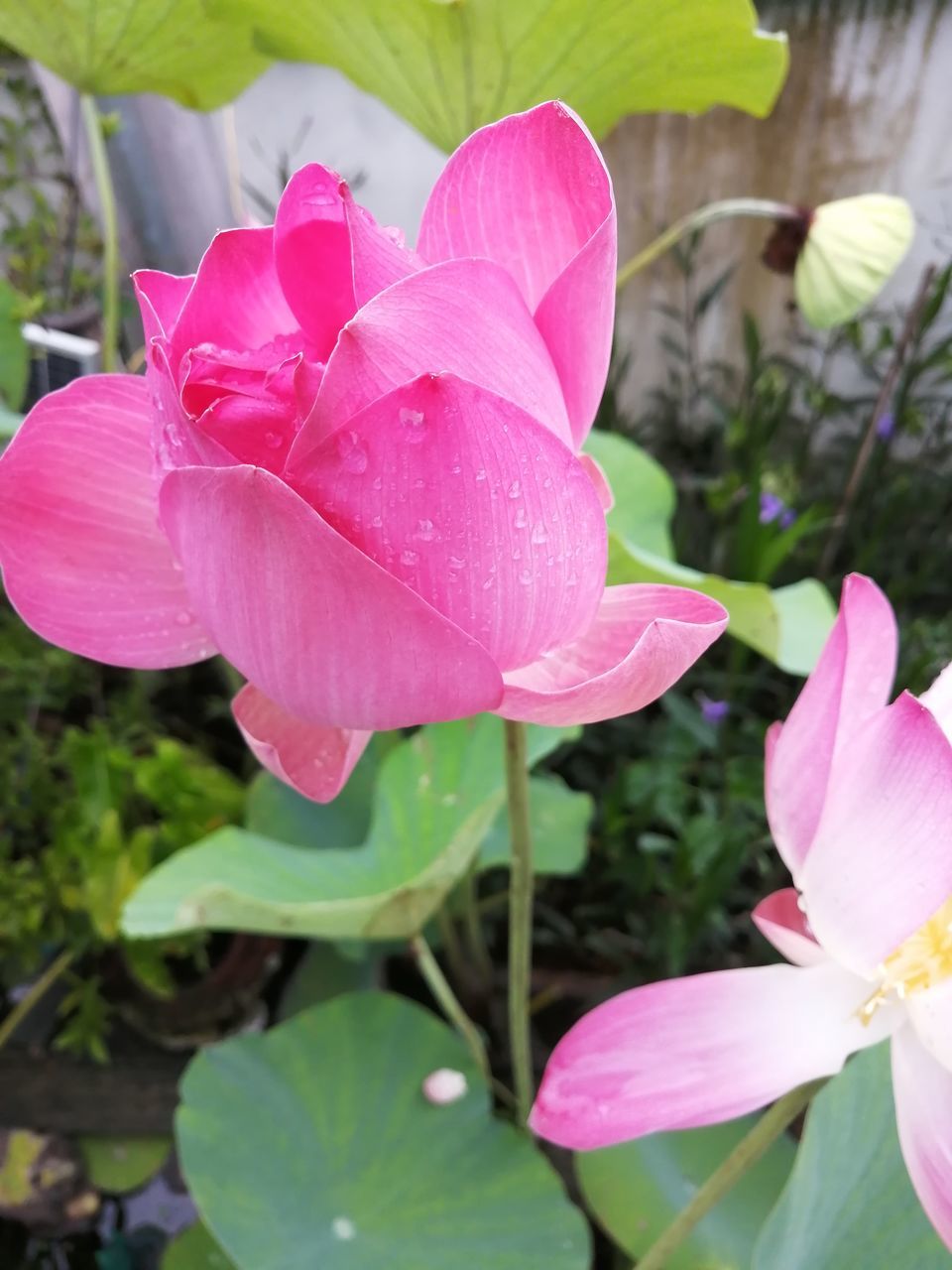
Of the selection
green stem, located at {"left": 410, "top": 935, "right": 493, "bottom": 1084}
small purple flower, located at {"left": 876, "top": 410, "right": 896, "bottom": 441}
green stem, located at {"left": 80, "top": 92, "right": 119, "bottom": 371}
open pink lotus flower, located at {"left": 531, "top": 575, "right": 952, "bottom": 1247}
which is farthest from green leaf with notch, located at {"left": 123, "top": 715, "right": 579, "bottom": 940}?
small purple flower, located at {"left": 876, "top": 410, "right": 896, "bottom": 441}

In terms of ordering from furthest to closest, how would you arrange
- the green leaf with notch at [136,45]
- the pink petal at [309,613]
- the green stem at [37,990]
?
1. the green stem at [37,990]
2. the green leaf with notch at [136,45]
3. the pink petal at [309,613]

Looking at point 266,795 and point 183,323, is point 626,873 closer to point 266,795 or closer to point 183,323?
point 266,795

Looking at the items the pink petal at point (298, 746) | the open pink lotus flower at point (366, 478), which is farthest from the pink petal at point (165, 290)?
the pink petal at point (298, 746)

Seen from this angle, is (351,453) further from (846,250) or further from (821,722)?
(846,250)

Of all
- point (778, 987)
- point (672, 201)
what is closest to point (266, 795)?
point (778, 987)

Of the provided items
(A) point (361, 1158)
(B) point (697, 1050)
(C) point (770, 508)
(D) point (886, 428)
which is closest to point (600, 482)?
(B) point (697, 1050)

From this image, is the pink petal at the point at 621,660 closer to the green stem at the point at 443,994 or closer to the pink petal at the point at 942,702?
the pink petal at the point at 942,702
